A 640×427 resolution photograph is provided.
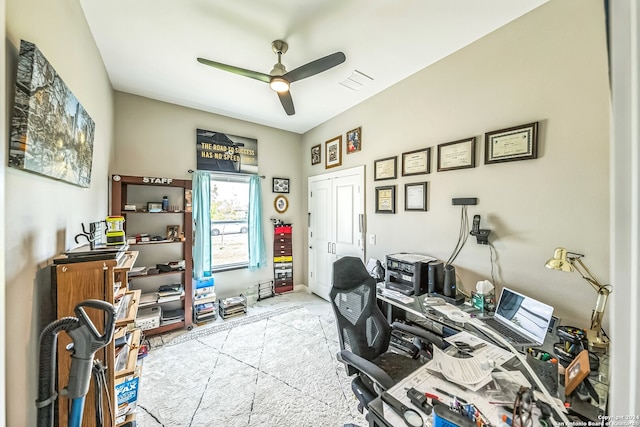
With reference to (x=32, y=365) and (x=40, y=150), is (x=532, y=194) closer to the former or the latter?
(x=40, y=150)

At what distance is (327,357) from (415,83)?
3.00 m

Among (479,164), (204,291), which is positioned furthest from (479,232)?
(204,291)

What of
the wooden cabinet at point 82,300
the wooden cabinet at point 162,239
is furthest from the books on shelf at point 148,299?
the wooden cabinet at point 82,300

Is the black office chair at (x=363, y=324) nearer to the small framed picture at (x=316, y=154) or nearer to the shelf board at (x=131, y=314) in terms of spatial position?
the shelf board at (x=131, y=314)

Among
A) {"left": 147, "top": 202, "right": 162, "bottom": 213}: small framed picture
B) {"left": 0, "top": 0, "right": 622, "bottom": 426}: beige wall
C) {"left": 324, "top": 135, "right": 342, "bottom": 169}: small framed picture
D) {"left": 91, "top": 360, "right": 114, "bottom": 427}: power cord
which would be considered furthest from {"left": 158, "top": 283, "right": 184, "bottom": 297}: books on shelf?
{"left": 324, "top": 135, "right": 342, "bottom": 169}: small framed picture

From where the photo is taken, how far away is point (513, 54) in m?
1.85

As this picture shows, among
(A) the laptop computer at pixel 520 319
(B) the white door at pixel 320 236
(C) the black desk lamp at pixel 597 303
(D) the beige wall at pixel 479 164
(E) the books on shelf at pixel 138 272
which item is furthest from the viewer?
(B) the white door at pixel 320 236

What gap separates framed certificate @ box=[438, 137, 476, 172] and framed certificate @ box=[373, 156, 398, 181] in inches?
21.7

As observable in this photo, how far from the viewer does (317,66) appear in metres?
1.92

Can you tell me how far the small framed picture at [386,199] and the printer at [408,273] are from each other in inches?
24.2

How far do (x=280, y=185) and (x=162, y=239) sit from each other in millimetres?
1937

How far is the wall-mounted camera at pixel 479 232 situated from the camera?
1982 millimetres

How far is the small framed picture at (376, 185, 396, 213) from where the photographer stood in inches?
112

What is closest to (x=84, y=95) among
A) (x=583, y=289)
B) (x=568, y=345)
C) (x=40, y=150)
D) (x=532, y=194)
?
(x=40, y=150)
